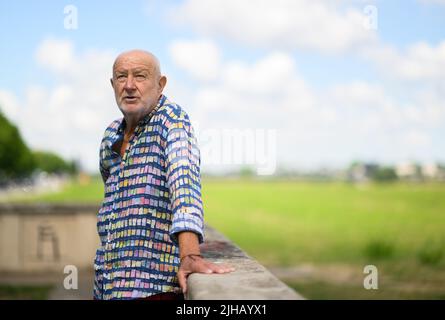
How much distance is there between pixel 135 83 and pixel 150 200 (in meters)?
0.44

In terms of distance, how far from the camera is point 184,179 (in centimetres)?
231

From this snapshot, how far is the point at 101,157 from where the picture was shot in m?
2.74

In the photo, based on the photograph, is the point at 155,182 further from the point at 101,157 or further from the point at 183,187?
the point at 101,157

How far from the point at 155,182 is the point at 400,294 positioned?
11644 mm

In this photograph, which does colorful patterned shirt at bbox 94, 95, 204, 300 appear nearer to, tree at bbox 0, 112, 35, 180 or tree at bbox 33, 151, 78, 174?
tree at bbox 0, 112, 35, 180

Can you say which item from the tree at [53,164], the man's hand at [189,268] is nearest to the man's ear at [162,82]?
the man's hand at [189,268]

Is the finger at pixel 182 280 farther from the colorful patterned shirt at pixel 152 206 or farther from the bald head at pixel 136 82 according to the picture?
the bald head at pixel 136 82

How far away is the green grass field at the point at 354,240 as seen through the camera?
15.1 metres

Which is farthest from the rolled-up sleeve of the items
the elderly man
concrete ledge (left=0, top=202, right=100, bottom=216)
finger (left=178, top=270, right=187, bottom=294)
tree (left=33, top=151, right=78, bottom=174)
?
tree (left=33, top=151, right=78, bottom=174)

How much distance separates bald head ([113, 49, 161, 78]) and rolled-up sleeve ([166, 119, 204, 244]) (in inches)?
9.4

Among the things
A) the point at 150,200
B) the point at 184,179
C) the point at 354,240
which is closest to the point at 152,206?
the point at 150,200

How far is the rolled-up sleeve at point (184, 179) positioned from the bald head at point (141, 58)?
239 mm
